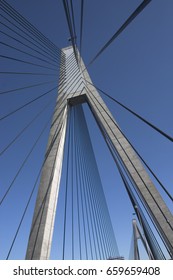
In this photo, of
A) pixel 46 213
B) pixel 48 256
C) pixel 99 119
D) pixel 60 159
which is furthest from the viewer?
pixel 99 119

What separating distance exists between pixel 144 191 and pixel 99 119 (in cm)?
343

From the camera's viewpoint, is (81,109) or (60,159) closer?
(60,159)

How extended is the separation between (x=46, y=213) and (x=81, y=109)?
592cm

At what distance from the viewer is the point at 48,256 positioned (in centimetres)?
579

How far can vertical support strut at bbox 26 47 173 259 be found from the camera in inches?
236

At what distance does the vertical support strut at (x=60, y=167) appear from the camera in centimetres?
599

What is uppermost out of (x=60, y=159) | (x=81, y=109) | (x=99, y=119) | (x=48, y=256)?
(x=81, y=109)

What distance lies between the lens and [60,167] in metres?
7.84
